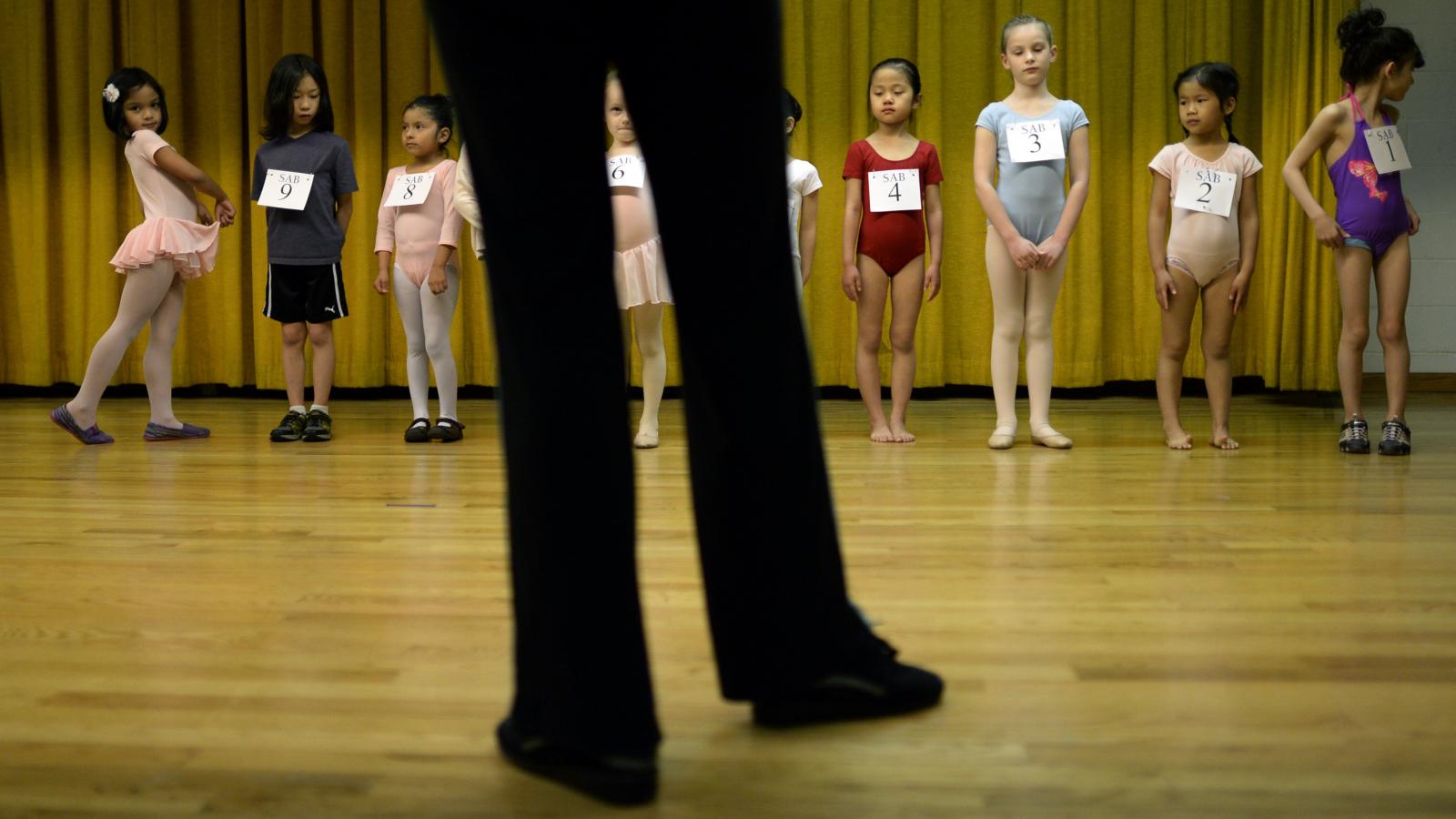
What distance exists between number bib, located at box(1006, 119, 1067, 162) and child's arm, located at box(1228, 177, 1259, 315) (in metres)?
0.54

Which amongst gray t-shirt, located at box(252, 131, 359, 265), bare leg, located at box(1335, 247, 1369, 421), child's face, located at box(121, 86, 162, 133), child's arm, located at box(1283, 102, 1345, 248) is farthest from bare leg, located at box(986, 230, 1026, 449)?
child's face, located at box(121, 86, 162, 133)

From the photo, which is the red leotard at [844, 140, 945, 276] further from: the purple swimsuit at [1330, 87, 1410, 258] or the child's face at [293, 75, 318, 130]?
the child's face at [293, 75, 318, 130]

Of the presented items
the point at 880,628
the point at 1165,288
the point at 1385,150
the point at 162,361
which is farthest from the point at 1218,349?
the point at 162,361

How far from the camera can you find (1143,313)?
18.5 feet

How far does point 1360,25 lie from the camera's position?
3494 mm

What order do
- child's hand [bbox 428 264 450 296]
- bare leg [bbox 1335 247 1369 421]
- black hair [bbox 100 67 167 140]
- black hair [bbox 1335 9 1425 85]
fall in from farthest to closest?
black hair [bbox 100 67 167 140] < child's hand [bbox 428 264 450 296] < bare leg [bbox 1335 247 1369 421] < black hair [bbox 1335 9 1425 85]

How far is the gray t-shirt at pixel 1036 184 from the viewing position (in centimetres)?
374

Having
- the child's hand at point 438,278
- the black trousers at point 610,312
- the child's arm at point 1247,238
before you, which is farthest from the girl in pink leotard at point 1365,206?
the black trousers at point 610,312

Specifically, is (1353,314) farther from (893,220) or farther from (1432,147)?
(1432,147)

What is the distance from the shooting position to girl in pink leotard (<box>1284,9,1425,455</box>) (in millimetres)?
3480

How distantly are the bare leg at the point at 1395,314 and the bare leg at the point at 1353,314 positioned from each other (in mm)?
39

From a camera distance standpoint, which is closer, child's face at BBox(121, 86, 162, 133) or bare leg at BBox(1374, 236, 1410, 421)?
bare leg at BBox(1374, 236, 1410, 421)

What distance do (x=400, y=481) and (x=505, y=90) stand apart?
2.24 metres

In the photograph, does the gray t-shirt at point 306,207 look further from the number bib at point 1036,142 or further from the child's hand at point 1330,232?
the child's hand at point 1330,232
